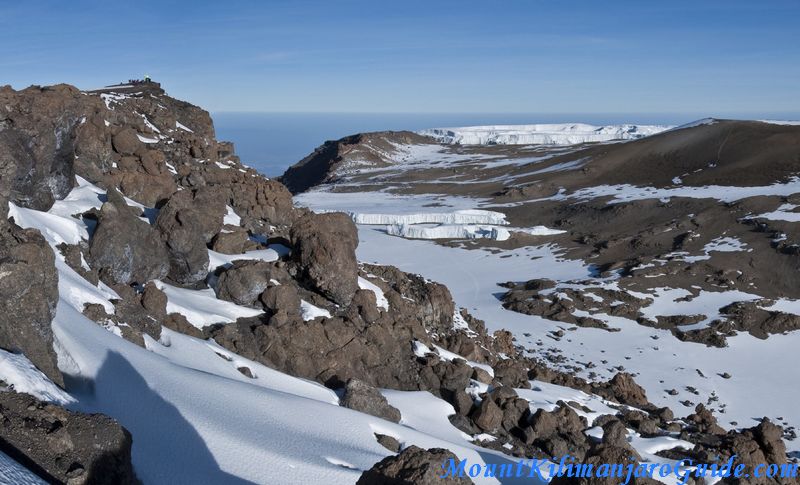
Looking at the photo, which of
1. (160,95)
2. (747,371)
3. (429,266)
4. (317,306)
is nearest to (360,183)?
(429,266)

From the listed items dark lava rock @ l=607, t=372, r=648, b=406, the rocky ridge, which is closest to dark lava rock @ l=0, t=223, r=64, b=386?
the rocky ridge

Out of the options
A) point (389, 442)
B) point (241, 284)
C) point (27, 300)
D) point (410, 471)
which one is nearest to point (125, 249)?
point (241, 284)

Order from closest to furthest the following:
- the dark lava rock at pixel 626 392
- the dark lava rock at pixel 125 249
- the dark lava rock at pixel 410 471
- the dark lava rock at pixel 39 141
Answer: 1. the dark lava rock at pixel 410 471
2. the dark lava rock at pixel 39 141
3. the dark lava rock at pixel 125 249
4. the dark lava rock at pixel 626 392

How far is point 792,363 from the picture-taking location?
83.4 feet

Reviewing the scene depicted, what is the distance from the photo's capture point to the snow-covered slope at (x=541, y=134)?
12812 cm

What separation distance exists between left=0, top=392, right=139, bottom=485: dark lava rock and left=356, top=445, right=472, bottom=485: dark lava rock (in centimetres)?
260

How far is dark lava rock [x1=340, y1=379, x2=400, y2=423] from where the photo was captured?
488 inches

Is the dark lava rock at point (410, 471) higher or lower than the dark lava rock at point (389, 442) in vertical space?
higher

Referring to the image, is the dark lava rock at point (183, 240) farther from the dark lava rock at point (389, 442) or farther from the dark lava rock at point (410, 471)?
the dark lava rock at point (410, 471)

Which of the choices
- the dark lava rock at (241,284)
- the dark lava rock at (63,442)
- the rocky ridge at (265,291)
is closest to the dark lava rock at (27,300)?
the rocky ridge at (265,291)

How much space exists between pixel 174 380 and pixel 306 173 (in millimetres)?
84963

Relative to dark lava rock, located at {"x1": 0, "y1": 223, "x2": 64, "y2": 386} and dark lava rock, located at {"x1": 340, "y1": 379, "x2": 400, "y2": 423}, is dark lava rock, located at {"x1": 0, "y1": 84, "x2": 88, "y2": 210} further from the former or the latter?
dark lava rock, located at {"x1": 340, "y1": 379, "x2": 400, "y2": 423}

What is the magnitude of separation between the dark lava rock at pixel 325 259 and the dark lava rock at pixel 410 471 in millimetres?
9792

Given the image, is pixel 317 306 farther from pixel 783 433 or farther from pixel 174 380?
pixel 783 433
